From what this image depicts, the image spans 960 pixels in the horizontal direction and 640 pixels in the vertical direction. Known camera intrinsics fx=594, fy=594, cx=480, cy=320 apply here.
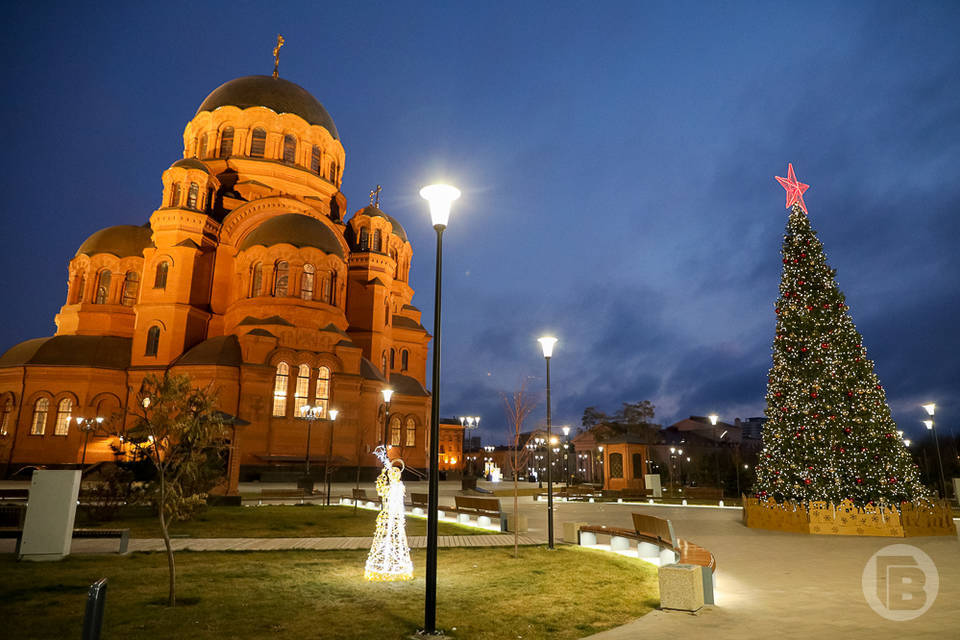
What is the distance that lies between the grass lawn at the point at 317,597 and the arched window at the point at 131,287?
3917cm

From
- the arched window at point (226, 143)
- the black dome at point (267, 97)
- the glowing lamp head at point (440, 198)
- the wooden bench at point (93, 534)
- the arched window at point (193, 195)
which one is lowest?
the wooden bench at point (93, 534)

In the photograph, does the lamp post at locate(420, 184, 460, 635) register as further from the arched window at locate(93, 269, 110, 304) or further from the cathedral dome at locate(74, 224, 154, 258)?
the arched window at locate(93, 269, 110, 304)

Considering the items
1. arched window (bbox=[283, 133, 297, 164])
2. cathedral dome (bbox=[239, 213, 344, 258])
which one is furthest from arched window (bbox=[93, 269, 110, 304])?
arched window (bbox=[283, 133, 297, 164])

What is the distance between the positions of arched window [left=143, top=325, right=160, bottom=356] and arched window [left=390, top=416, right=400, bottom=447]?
16.9m

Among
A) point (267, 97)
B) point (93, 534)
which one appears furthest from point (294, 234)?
point (93, 534)

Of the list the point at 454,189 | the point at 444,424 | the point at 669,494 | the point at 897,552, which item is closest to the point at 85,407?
the point at 444,424

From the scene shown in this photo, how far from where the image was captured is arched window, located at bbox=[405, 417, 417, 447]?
1781 inches

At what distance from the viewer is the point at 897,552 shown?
41.5 ft

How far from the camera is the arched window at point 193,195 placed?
42.0 metres

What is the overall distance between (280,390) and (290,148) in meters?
21.7

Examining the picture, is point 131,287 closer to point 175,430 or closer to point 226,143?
point 226,143

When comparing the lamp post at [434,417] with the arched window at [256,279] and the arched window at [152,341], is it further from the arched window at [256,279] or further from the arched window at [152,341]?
the arched window at [152,341]

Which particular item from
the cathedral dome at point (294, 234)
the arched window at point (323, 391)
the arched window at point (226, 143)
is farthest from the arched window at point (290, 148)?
the arched window at point (323, 391)

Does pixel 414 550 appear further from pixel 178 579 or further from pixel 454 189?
pixel 454 189
